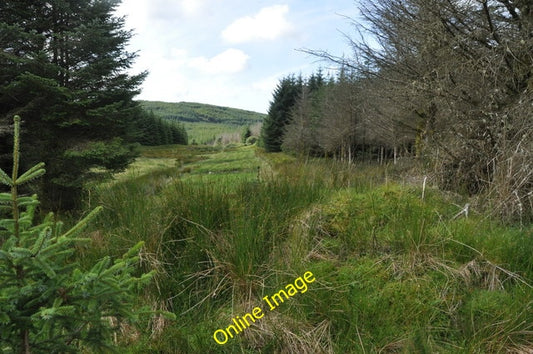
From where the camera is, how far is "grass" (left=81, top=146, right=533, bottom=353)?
2.14m

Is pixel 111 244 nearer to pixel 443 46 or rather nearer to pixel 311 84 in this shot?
pixel 443 46

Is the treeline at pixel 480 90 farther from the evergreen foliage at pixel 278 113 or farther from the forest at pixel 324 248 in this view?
the evergreen foliage at pixel 278 113

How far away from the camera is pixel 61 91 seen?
912cm

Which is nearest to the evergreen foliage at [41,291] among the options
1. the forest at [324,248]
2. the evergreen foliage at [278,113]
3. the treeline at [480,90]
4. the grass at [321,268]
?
the forest at [324,248]

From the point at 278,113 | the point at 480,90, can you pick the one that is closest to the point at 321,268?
the point at 480,90

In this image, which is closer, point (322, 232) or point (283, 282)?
point (283, 282)

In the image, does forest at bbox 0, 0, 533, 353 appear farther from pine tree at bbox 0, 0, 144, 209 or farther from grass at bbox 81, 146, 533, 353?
pine tree at bbox 0, 0, 144, 209

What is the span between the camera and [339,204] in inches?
153

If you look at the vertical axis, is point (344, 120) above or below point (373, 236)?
above

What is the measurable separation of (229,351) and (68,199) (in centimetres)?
904

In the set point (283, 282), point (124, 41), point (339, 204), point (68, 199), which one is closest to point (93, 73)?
point (124, 41)

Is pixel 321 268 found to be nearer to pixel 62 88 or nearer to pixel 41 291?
pixel 41 291

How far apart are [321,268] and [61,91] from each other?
982 centimetres

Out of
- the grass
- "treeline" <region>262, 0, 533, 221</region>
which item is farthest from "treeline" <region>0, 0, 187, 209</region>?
"treeline" <region>262, 0, 533, 221</region>
